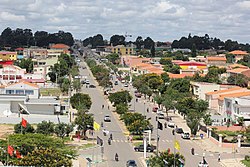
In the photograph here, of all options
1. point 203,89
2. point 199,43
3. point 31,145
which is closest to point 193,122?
point 31,145

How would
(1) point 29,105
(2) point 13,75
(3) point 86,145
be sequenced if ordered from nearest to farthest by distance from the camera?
1. (3) point 86,145
2. (1) point 29,105
3. (2) point 13,75

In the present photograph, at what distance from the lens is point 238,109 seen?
4031cm

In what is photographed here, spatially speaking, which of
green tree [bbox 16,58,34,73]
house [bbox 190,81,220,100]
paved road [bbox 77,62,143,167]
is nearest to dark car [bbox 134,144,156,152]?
paved road [bbox 77,62,143,167]

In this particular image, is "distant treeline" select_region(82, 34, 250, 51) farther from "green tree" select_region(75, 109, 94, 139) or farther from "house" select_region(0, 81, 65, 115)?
"green tree" select_region(75, 109, 94, 139)

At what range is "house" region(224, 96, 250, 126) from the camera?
3959 cm

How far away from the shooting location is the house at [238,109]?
39.6m

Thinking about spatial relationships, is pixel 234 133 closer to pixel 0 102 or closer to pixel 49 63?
pixel 0 102

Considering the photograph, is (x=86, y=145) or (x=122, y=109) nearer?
(x=86, y=145)

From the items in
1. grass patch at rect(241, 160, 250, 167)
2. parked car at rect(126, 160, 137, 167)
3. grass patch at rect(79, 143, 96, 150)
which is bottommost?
grass patch at rect(241, 160, 250, 167)

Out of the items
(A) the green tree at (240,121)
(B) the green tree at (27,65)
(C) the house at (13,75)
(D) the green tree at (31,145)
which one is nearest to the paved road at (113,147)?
(D) the green tree at (31,145)

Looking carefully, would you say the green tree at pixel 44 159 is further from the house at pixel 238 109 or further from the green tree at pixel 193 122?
the house at pixel 238 109

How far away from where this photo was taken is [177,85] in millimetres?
55219

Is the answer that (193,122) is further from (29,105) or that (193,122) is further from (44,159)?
(44,159)

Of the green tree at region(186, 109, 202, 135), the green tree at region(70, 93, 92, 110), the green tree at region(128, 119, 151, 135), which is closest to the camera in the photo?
the green tree at region(128, 119, 151, 135)
